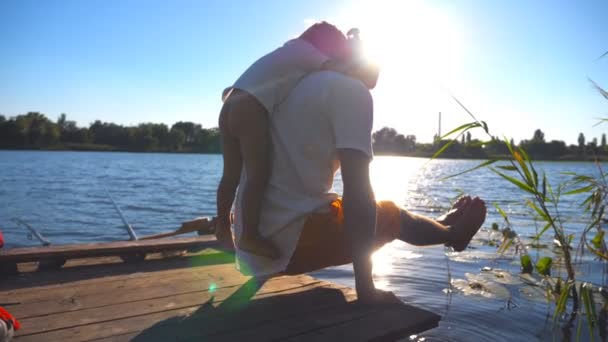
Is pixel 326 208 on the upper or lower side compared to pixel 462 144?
lower

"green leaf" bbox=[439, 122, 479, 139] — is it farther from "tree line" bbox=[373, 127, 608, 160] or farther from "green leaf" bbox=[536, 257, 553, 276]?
"green leaf" bbox=[536, 257, 553, 276]

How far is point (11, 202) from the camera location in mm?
12602

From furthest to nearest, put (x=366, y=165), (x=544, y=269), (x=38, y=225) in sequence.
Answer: (x=38, y=225), (x=544, y=269), (x=366, y=165)

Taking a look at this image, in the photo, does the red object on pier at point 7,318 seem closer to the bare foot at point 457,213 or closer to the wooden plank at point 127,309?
the wooden plank at point 127,309

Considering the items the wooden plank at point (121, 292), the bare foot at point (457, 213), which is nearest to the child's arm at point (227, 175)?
the wooden plank at point (121, 292)

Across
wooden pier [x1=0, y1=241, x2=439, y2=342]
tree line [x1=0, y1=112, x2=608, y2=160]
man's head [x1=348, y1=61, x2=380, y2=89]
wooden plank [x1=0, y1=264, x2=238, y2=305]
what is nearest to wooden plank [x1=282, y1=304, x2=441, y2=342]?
wooden pier [x1=0, y1=241, x2=439, y2=342]

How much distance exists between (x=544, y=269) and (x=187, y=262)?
305 centimetres

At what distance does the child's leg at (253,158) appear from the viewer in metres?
2.06

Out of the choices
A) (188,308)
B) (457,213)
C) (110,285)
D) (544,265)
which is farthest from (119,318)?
(544,265)

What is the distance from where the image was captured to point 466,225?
98.7 inches

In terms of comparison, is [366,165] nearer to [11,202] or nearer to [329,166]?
[329,166]

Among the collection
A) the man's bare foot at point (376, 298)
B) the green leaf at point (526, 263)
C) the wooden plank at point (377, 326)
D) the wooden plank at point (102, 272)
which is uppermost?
the man's bare foot at point (376, 298)

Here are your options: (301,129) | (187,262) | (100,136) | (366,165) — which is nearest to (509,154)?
(366,165)

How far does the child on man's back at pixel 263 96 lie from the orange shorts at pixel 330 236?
0.15 meters
